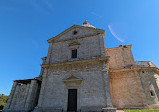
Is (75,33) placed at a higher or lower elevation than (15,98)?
higher

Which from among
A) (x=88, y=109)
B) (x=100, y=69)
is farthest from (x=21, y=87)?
(x=100, y=69)

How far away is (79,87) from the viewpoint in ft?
37.8

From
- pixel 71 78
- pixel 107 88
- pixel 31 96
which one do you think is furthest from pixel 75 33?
pixel 31 96

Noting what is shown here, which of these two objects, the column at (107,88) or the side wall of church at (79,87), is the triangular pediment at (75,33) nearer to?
the side wall of church at (79,87)

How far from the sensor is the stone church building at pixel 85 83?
431 inches

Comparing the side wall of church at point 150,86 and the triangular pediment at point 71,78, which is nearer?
the triangular pediment at point 71,78

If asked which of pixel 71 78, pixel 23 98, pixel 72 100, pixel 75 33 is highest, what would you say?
pixel 75 33

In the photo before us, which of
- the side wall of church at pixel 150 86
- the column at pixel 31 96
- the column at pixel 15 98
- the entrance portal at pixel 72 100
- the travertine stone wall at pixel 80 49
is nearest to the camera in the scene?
the entrance portal at pixel 72 100

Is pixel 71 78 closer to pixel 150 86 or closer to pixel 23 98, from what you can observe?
pixel 23 98

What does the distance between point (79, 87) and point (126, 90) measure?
6559 mm

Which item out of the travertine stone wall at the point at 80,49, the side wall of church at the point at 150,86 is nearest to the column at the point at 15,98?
the travertine stone wall at the point at 80,49

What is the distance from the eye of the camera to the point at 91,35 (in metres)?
14.7

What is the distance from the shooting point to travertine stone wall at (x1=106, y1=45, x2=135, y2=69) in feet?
51.2

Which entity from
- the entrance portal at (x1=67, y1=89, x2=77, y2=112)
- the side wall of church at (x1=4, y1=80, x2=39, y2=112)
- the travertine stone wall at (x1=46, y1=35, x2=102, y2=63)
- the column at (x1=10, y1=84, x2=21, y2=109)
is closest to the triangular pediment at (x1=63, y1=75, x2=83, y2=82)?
the entrance portal at (x1=67, y1=89, x2=77, y2=112)
